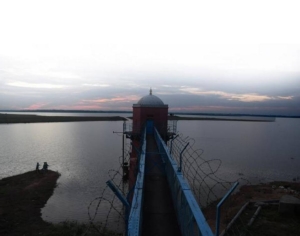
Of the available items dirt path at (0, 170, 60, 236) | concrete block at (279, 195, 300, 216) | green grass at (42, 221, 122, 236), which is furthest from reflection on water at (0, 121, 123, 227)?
concrete block at (279, 195, 300, 216)

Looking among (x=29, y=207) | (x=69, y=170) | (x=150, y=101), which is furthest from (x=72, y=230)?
(x=69, y=170)

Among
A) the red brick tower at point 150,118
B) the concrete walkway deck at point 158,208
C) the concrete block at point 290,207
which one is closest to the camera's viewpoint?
the concrete walkway deck at point 158,208

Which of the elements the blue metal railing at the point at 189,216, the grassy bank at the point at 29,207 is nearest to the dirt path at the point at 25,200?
the grassy bank at the point at 29,207

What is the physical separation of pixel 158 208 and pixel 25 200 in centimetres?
1870

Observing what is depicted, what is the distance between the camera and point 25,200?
23250 millimetres

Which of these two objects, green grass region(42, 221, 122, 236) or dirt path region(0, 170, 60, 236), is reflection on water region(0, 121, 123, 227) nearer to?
dirt path region(0, 170, 60, 236)

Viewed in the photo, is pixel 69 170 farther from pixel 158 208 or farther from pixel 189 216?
pixel 189 216

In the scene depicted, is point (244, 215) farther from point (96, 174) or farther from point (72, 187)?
point (96, 174)

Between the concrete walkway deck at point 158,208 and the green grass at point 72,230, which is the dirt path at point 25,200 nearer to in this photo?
the green grass at point 72,230

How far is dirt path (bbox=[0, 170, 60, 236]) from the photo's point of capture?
59.0 feet

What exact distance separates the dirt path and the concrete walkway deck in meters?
10.4

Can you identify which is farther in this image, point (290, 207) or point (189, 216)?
point (290, 207)

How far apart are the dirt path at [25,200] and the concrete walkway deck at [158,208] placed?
10354 millimetres

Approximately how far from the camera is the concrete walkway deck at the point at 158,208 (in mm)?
7867
